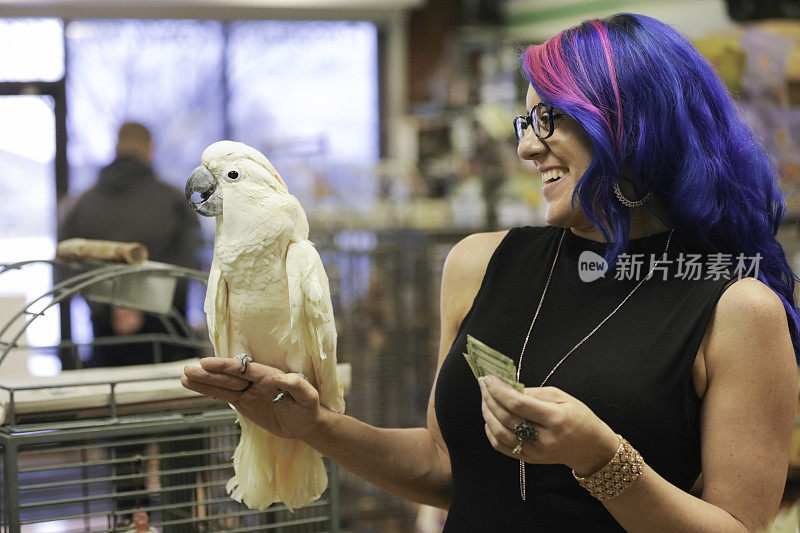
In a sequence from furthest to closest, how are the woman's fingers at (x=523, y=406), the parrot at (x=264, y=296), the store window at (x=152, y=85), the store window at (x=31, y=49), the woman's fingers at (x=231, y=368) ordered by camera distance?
the store window at (x=152, y=85) < the store window at (x=31, y=49) < the parrot at (x=264, y=296) < the woman's fingers at (x=231, y=368) < the woman's fingers at (x=523, y=406)

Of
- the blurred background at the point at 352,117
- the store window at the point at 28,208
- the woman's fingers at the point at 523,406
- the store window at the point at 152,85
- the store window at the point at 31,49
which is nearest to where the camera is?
the woman's fingers at the point at 523,406

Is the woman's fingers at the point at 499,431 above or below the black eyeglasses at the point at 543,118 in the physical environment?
below

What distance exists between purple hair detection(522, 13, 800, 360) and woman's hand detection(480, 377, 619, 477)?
0.27 metres

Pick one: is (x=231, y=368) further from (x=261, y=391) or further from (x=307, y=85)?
(x=307, y=85)

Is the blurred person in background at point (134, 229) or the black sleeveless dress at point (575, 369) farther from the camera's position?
the blurred person in background at point (134, 229)

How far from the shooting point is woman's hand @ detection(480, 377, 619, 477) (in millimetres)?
733

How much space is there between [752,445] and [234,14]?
17.8 feet

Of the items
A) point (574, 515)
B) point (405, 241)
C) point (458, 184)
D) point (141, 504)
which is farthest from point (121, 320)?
point (458, 184)

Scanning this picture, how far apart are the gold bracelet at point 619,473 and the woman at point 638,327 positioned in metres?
0.01

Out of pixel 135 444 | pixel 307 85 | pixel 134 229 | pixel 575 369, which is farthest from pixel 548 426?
pixel 307 85

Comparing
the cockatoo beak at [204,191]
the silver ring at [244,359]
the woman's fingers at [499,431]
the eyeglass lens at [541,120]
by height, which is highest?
the eyeglass lens at [541,120]

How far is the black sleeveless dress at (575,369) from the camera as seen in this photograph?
915mm

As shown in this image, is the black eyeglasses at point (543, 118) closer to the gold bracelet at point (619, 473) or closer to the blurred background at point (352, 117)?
the blurred background at point (352, 117)

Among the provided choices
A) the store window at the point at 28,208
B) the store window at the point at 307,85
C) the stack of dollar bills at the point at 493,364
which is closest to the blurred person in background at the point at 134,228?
the store window at the point at 28,208
